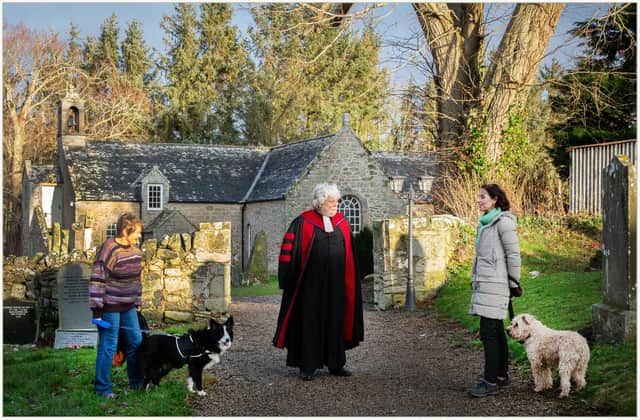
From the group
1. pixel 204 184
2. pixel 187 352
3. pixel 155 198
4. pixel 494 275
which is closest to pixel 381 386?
pixel 494 275

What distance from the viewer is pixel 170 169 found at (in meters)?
33.8

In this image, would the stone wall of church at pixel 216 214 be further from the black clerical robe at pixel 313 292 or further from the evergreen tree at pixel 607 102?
the black clerical robe at pixel 313 292

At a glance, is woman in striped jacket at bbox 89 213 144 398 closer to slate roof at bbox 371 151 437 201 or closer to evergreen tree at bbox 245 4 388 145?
slate roof at bbox 371 151 437 201

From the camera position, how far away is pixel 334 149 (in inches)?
1150

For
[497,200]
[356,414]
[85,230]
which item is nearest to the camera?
[356,414]

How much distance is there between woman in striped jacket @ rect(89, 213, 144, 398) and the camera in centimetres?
657

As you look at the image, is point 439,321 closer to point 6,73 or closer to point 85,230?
point 85,230

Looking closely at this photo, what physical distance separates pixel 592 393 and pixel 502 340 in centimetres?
91

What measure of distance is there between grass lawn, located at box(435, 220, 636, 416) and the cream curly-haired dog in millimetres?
206

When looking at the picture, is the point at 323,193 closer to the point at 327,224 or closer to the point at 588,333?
the point at 327,224

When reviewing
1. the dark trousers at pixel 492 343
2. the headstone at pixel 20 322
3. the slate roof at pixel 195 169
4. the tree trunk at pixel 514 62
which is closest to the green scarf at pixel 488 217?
the dark trousers at pixel 492 343

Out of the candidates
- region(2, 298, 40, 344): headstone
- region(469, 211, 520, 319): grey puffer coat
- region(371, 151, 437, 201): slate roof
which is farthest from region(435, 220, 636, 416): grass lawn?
region(371, 151, 437, 201): slate roof

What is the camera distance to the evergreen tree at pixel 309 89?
42.9 meters

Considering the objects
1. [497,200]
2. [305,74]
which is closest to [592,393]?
[497,200]
